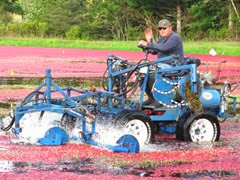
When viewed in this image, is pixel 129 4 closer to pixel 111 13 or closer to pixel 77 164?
pixel 111 13

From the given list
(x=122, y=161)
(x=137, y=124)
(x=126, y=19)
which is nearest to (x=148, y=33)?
(x=137, y=124)

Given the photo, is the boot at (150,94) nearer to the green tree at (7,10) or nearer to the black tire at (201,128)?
the black tire at (201,128)

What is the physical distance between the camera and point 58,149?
9.08m

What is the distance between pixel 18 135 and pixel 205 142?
2.91m

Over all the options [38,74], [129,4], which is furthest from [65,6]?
[38,74]

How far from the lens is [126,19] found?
199 feet

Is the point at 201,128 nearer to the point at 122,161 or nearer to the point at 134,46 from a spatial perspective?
the point at 122,161

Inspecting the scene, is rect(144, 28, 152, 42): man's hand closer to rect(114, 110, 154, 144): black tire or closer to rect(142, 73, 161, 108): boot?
rect(142, 73, 161, 108): boot

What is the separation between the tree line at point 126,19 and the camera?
5538 centimetres

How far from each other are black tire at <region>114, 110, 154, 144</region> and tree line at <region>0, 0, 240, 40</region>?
42156mm

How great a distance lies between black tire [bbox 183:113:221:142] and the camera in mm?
10055

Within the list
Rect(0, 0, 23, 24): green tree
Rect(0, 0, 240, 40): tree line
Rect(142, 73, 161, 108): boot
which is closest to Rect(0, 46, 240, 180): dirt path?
Rect(142, 73, 161, 108): boot

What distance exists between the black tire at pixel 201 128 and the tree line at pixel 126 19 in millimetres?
41383

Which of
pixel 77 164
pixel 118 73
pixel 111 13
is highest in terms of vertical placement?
pixel 111 13
